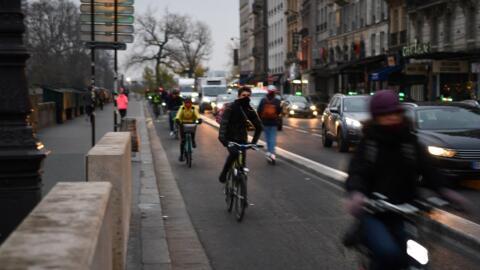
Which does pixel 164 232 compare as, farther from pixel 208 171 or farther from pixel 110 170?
pixel 208 171

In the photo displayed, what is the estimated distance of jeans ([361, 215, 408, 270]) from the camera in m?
4.91

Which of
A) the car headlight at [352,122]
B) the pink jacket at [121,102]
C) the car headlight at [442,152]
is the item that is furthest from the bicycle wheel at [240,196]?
the pink jacket at [121,102]

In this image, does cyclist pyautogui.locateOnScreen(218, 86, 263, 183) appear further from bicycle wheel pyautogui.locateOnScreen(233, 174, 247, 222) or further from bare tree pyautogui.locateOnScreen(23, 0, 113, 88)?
bare tree pyautogui.locateOnScreen(23, 0, 113, 88)

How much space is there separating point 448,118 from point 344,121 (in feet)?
22.8

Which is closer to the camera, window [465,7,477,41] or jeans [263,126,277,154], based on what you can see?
jeans [263,126,277,154]

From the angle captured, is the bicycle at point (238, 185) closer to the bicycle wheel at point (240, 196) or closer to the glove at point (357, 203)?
the bicycle wheel at point (240, 196)

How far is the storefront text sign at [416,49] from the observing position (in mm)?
41875

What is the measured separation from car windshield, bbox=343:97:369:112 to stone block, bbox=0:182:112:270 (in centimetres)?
1775

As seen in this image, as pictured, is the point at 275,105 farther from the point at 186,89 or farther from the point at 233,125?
the point at 186,89

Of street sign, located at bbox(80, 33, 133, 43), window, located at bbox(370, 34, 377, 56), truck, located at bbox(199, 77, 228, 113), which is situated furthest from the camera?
truck, located at bbox(199, 77, 228, 113)

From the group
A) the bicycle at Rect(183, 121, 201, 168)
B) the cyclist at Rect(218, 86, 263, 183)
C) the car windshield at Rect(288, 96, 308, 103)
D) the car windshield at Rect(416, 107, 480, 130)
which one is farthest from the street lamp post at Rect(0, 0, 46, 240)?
the car windshield at Rect(288, 96, 308, 103)

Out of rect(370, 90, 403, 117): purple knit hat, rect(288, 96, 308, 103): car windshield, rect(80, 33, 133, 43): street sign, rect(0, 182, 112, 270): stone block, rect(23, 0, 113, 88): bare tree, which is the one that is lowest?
rect(0, 182, 112, 270): stone block

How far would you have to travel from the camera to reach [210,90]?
212 ft

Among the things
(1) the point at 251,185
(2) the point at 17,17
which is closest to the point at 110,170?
(2) the point at 17,17
